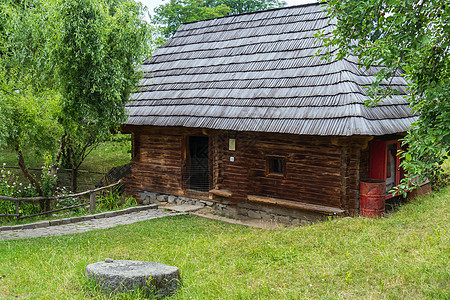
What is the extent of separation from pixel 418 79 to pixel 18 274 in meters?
5.48

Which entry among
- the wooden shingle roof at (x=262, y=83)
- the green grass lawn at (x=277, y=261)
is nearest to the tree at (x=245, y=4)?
the wooden shingle roof at (x=262, y=83)

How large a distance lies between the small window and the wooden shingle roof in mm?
1109

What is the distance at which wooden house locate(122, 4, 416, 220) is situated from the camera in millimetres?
8945

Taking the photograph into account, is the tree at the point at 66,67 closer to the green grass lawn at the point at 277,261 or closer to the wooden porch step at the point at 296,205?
the green grass lawn at the point at 277,261

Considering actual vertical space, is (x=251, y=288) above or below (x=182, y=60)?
below

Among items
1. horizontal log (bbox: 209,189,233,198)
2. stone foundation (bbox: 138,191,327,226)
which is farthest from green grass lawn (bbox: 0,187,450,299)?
horizontal log (bbox: 209,189,233,198)

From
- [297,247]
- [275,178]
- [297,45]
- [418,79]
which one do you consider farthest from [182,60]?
[418,79]

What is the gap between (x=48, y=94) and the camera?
1065 centimetres

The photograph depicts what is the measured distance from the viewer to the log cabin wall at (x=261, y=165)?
355 inches

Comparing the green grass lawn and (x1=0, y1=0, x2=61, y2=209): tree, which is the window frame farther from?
(x1=0, y1=0, x2=61, y2=209): tree

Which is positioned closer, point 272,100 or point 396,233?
point 396,233

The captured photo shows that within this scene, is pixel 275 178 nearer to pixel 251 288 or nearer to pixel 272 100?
pixel 272 100

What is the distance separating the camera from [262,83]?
34.6ft

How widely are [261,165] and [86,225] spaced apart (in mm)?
4357
